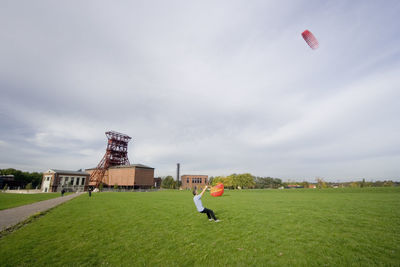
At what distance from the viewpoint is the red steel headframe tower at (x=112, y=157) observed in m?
79.9

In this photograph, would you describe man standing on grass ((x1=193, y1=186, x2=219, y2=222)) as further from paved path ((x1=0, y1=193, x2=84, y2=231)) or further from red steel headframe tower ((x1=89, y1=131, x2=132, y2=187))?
red steel headframe tower ((x1=89, y1=131, x2=132, y2=187))

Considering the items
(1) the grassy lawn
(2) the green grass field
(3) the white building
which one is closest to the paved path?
(2) the green grass field

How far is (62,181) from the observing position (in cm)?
6259

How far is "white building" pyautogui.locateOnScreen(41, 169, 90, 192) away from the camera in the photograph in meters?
60.5

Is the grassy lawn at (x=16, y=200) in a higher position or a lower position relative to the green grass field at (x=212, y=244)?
lower

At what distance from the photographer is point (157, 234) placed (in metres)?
8.00

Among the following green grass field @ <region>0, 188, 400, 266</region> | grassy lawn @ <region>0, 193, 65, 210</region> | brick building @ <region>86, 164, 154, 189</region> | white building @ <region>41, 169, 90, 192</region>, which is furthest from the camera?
brick building @ <region>86, 164, 154, 189</region>

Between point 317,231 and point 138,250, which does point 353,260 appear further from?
point 138,250

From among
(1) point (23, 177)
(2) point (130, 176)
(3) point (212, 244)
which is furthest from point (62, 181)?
(3) point (212, 244)

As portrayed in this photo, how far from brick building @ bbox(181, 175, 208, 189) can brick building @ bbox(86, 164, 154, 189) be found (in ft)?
121

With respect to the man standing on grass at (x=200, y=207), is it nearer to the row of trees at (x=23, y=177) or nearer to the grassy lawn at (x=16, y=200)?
the grassy lawn at (x=16, y=200)

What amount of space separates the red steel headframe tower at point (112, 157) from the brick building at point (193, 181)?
40683mm

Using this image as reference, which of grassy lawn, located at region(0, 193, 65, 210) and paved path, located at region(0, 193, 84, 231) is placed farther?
grassy lawn, located at region(0, 193, 65, 210)

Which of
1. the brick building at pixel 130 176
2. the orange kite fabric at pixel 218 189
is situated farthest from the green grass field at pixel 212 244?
the brick building at pixel 130 176
